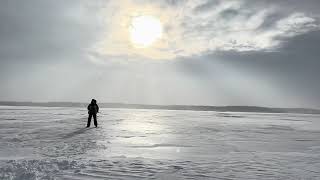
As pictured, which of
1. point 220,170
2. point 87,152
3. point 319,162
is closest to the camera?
point 220,170

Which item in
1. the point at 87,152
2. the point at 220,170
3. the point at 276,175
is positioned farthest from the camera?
the point at 87,152

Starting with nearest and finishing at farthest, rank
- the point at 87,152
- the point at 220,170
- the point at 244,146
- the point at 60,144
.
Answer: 1. the point at 220,170
2. the point at 87,152
3. the point at 60,144
4. the point at 244,146

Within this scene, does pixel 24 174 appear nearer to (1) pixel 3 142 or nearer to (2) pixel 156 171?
(2) pixel 156 171

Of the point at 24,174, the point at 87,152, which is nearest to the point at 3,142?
the point at 87,152

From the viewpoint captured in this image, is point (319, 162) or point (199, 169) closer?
point (199, 169)

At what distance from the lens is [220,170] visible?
32.6 ft

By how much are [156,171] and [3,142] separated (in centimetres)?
876

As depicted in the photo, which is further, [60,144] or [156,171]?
[60,144]

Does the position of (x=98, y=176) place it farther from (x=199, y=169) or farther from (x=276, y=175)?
(x=276, y=175)

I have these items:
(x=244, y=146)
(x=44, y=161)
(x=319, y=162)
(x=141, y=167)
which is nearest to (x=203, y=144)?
(x=244, y=146)

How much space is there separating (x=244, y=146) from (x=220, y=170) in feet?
20.6

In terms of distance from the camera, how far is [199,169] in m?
10.0

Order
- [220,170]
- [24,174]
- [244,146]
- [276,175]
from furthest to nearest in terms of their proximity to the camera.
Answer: [244,146] < [220,170] < [276,175] < [24,174]

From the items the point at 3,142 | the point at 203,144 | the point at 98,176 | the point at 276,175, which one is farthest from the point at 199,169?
the point at 3,142
